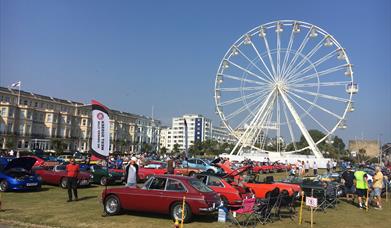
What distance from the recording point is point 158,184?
12.8m

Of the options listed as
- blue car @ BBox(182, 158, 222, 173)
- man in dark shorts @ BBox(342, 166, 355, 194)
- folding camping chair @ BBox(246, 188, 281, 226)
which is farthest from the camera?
blue car @ BBox(182, 158, 222, 173)

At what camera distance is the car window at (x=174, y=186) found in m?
12.4

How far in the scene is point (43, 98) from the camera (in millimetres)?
104000

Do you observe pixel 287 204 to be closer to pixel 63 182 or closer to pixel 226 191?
pixel 226 191

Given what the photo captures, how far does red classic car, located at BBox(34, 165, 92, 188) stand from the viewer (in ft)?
71.5

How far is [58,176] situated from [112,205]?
978cm

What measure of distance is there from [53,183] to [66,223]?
11.2 m

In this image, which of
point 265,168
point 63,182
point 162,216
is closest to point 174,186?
point 162,216

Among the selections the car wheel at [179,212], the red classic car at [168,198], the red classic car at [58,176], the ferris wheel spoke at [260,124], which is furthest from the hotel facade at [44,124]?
the car wheel at [179,212]

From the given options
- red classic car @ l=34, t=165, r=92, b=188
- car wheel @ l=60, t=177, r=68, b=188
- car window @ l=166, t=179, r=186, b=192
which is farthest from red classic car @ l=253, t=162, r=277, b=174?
car window @ l=166, t=179, r=186, b=192

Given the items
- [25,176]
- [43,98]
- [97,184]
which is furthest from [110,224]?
[43,98]

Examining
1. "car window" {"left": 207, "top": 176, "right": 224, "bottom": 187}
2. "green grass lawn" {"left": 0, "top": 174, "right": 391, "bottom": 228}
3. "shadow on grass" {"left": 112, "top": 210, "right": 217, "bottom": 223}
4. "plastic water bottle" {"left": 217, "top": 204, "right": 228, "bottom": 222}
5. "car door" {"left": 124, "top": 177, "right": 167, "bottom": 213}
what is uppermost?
"car window" {"left": 207, "top": 176, "right": 224, "bottom": 187}

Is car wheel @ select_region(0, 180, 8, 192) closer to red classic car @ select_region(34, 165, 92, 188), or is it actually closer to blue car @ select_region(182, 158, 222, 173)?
red classic car @ select_region(34, 165, 92, 188)

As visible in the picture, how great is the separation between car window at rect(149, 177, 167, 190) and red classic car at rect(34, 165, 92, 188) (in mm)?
10025
